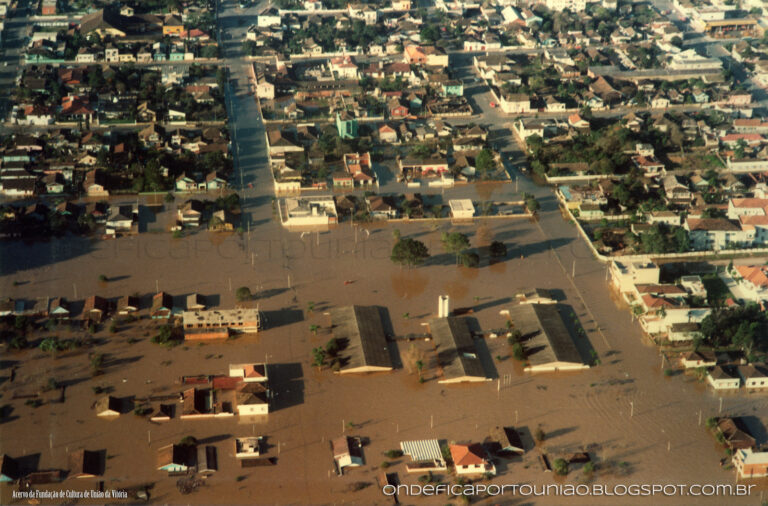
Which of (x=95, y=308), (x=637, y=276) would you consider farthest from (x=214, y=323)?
(x=637, y=276)

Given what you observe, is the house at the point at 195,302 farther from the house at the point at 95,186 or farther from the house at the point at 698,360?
the house at the point at 698,360

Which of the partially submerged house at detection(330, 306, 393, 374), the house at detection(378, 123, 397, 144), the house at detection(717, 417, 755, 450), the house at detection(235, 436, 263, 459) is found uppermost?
→ the house at detection(717, 417, 755, 450)

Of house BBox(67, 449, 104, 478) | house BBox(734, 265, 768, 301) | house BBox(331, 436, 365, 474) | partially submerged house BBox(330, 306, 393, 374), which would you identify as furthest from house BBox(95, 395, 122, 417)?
house BBox(734, 265, 768, 301)

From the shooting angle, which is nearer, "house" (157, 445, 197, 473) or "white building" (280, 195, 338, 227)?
"house" (157, 445, 197, 473)

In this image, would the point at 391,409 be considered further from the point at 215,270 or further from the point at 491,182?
the point at 491,182

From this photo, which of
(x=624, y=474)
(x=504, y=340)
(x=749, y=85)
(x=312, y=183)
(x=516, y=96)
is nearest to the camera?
(x=624, y=474)

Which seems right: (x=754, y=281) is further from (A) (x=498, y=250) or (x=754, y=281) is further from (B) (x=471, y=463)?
(B) (x=471, y=463)

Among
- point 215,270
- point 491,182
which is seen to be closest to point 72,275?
point 215,270

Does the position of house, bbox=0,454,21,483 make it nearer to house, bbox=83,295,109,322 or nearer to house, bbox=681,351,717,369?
house, bbox=83,295,109,322
